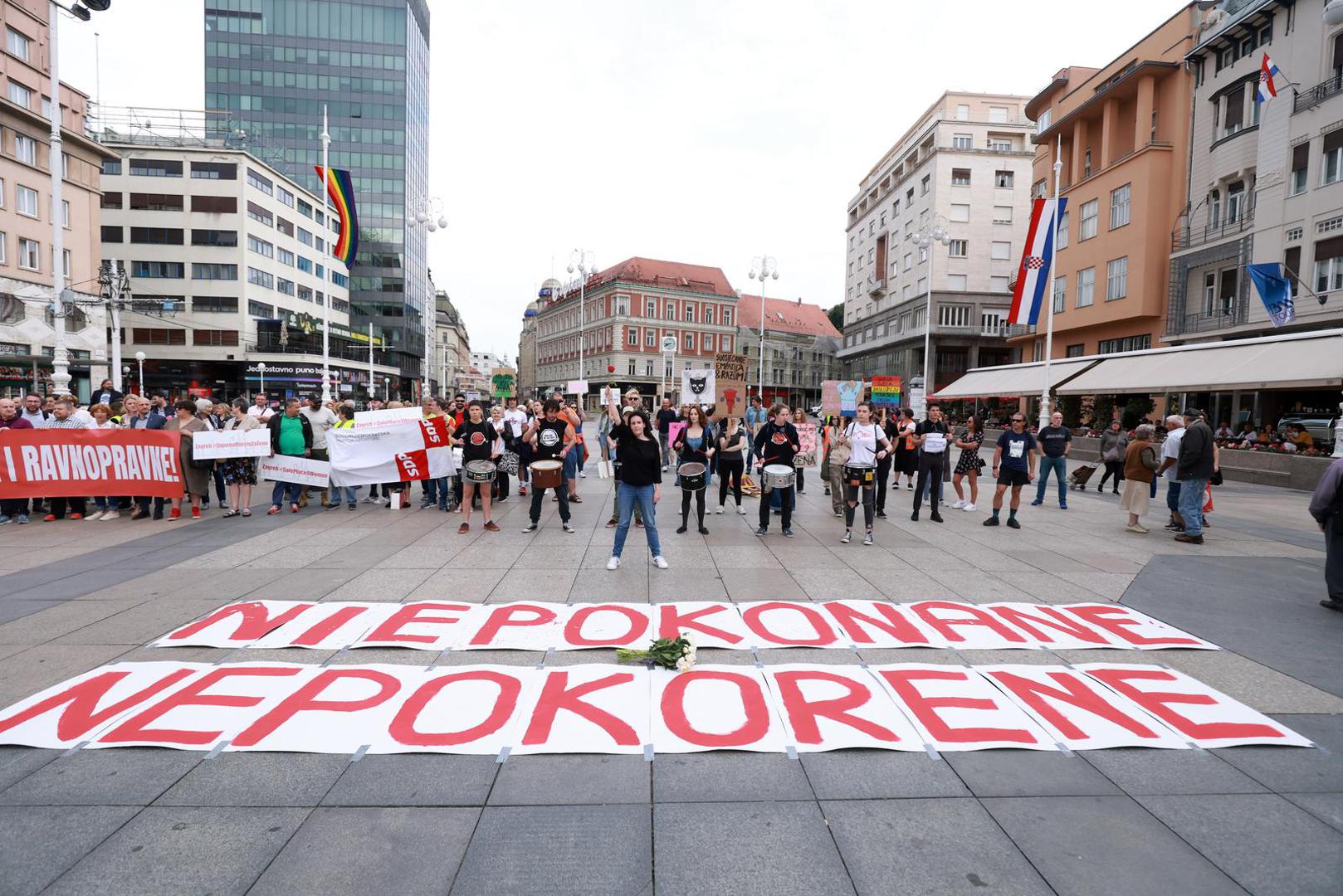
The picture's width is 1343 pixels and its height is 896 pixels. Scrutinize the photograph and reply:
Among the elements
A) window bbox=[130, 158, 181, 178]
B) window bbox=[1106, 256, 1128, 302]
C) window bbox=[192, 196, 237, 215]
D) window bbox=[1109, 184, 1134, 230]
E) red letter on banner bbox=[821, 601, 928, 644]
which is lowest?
red letter on banner bbox=[821, 601, 928, 644]

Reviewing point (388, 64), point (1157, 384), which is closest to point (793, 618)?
point (1157, 384)

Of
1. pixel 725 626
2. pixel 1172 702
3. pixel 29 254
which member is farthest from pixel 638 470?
pixel 29 254

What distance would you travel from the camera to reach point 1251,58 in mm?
25844

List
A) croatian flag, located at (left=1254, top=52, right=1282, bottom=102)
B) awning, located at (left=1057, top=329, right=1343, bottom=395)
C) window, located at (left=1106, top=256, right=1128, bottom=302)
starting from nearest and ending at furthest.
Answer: awning, located at (left=1057, top=329, right=1343, bottom=395) < croatian flag, located at (left=1254, top=52, right=1282, bottom=102) < window, located at (left=1106, top=256, right=1128, bottom=302)

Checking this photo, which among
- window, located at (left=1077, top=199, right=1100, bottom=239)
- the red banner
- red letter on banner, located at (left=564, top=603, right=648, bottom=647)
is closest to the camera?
red letter on banner, located at (left=564, top=603, right=648, bottom=647)

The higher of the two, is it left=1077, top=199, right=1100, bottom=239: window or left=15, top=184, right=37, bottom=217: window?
left=1077, top=199, right=1100, bottom=239: window

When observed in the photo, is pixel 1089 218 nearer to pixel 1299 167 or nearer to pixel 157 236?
pixel 1299 167

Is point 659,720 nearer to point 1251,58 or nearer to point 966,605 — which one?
point 966,605

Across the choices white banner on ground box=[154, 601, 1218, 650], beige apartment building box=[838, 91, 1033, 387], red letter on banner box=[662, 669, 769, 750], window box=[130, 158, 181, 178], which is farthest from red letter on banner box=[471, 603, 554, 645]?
window box=[130, 158, 181, 178]

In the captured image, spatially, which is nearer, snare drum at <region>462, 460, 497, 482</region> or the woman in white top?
the woman in white top

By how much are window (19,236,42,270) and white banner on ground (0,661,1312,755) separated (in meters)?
40.0

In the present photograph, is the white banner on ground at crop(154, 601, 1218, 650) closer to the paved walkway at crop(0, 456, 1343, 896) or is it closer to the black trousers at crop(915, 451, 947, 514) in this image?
the paved walkway at crop(0, 456, 1343, 896)

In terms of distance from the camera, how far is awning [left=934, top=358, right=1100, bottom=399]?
28.8m

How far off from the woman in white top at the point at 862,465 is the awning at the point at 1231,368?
45.3ft
